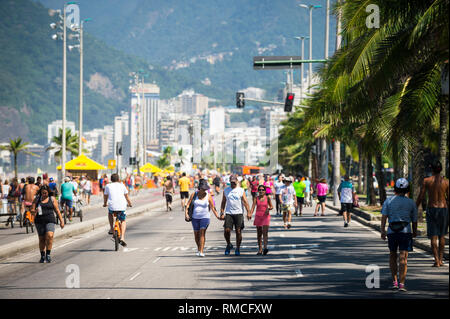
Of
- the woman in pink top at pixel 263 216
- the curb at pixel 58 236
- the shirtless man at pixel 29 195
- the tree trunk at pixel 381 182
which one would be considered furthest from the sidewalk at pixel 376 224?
the shirtless man at pixel 29 195

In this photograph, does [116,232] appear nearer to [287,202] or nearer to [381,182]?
[287,202]

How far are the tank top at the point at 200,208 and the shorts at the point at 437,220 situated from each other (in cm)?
499

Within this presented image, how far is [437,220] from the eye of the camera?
1516 cm

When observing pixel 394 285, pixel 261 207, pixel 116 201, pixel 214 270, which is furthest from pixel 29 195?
pixel 394 285

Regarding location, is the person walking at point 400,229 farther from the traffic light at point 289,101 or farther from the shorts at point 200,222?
the traffic light at point 289,101

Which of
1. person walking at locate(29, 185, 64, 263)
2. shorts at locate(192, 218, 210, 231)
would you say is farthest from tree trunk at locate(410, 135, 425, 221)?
person walking at locate(29, 185, 64, 263)

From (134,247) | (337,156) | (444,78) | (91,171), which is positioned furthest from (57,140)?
(444,78)

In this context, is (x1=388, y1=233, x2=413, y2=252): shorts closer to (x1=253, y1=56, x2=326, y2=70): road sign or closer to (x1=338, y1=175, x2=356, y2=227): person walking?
(x1=338, y1=175, x2=356, y2=227): person walking

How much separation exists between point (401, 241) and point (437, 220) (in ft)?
11.0

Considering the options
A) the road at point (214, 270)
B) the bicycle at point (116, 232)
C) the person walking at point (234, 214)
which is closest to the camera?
the road at point (214, 270)

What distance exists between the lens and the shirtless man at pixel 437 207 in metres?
15.1

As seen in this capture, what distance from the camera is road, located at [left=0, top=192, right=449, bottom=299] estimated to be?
11.9 m
